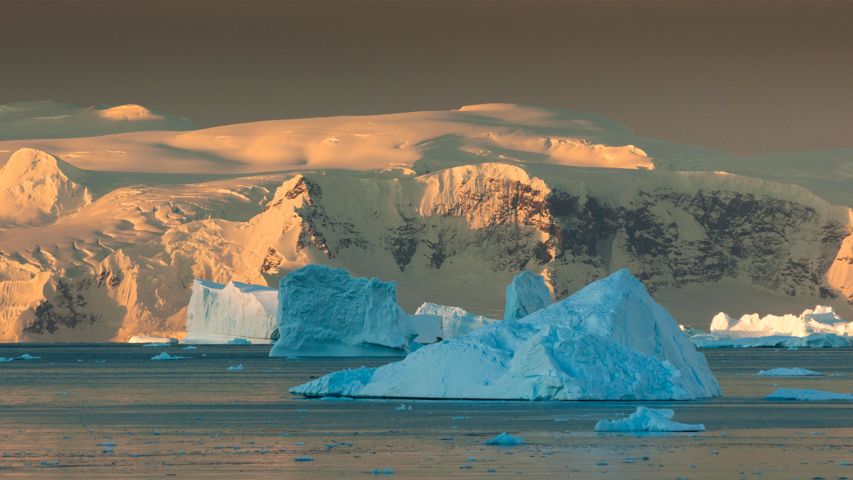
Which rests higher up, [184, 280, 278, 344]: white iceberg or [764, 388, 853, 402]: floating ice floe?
[764, 388, 853, 402]: floating ice floe

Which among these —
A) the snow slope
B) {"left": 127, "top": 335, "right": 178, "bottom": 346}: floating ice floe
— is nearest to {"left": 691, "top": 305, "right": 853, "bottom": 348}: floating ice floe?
{"left": 127, "top": 335, "right": 178, "bottom": 346}: floating ice floe

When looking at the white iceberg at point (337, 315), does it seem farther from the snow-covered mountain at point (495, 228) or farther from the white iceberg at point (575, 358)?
the snow-covered mountain at point (495, 228)

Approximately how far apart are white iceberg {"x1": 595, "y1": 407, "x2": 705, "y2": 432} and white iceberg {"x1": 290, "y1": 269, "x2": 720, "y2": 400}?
5.93 meters

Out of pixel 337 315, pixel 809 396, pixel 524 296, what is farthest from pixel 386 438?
pixel 337 315

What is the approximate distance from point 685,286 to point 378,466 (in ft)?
544

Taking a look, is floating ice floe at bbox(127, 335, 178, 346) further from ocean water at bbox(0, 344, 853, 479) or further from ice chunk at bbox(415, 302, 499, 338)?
ocean water at bbox(0, 344, 853, 479)

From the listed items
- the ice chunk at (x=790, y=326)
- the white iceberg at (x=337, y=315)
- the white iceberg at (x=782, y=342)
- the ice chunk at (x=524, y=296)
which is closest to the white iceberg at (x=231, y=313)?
the white iceberg at (x=782, y=342)

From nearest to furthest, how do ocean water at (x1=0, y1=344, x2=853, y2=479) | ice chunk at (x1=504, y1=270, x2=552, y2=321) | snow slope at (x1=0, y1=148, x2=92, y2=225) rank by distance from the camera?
ocean water at (x1=0, y1=344, x2=853, y2=479) < ice chunk at (x1=504, y1=270, x2=552, y2=321) < snow slope at (x1=0, y1=148, x2=92, y2=225)

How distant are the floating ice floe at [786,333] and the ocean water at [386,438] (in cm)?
6134

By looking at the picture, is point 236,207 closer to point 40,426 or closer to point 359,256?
point 359,256

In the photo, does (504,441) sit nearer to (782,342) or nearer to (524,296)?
(524,296)

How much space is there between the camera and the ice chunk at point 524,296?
84875 mm

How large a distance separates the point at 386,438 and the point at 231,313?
91.1 m

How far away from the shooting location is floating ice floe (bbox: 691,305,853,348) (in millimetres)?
124438
